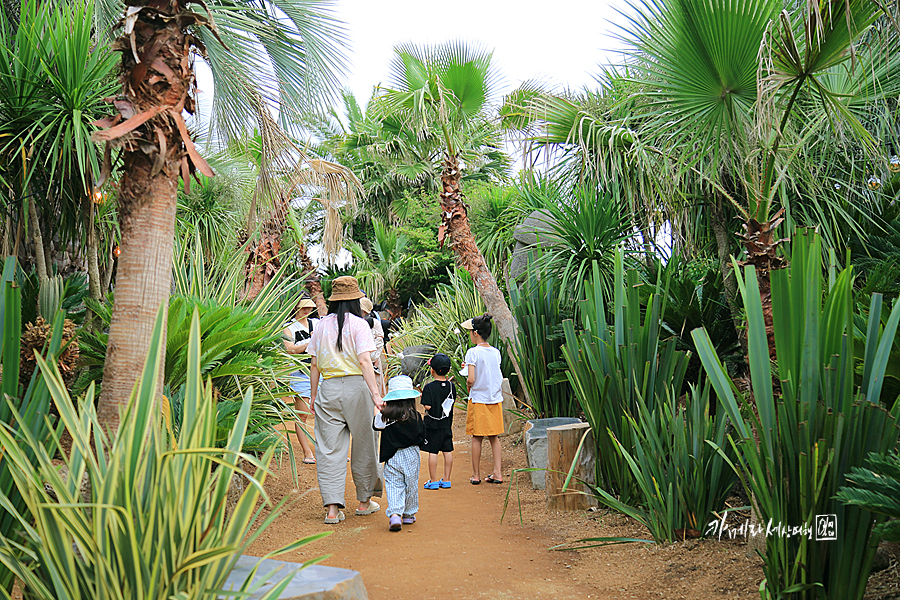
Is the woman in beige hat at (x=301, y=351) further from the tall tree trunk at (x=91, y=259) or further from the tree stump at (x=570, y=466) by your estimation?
the tree stump at (x=570, y=466)

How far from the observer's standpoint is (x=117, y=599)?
194 centimetres

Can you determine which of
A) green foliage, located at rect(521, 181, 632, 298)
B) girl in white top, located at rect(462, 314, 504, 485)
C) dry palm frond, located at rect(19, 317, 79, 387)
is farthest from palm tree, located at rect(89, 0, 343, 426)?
green foliage, located at rect(521, 181, 632, 298)

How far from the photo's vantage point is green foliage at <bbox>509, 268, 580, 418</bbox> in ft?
23.2

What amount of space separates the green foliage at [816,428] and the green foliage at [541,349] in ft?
13.9

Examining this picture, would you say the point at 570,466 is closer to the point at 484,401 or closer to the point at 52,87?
the point at 484,401

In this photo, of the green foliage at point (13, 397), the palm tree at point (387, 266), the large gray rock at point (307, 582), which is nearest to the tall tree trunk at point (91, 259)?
the green foliage at point (13, 397)

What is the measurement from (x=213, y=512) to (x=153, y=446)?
297 mm

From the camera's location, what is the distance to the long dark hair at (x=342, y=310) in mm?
4723

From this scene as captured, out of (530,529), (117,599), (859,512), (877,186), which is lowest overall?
(530,529)

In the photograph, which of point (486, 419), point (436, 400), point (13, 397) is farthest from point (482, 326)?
point (13, 397)

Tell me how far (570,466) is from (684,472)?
1.23 meters

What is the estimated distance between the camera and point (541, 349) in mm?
7195

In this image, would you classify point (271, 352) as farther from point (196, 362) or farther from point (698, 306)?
point (698, 306)

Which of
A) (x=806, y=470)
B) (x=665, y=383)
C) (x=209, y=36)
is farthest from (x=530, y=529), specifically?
(x=209, y=36)
